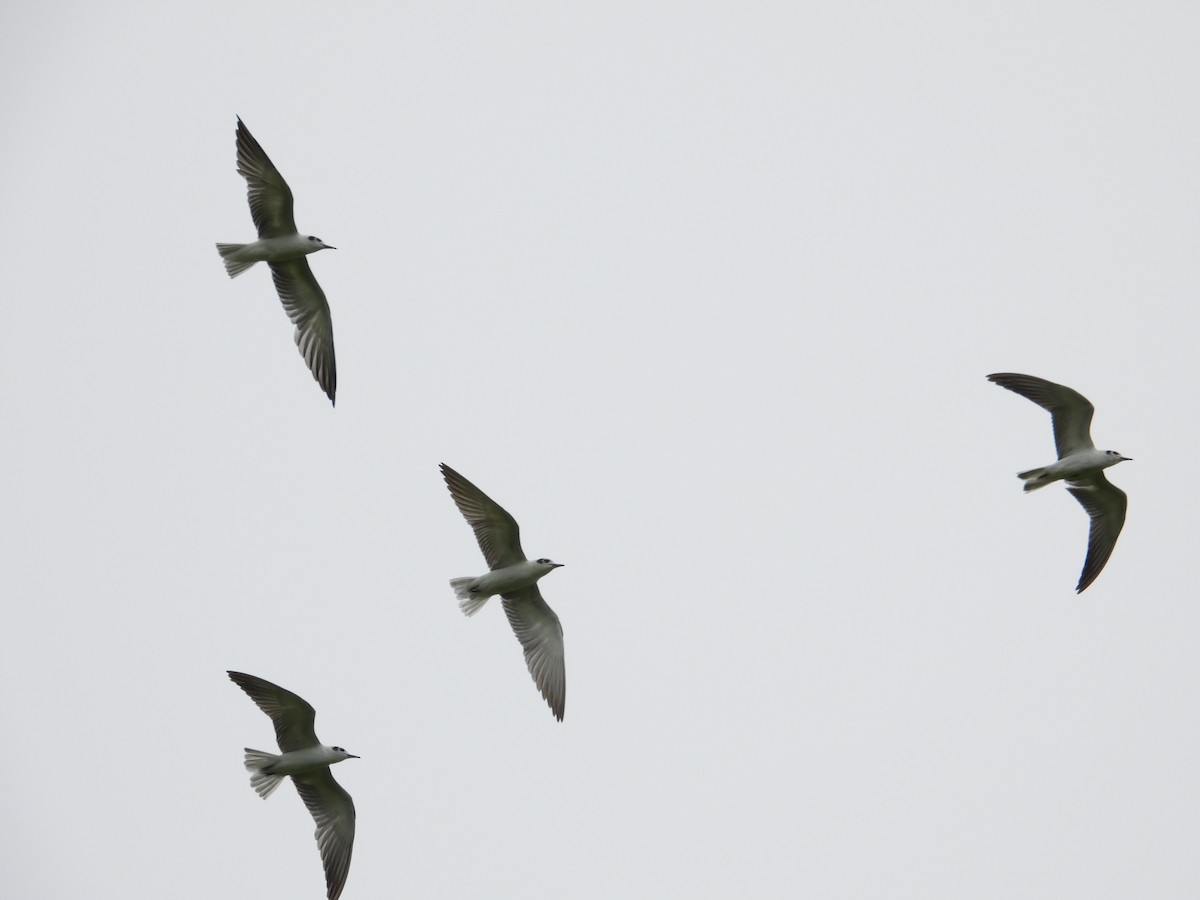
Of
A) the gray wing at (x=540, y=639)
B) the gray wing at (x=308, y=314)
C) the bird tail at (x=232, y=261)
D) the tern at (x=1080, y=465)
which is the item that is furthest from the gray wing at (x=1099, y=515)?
the bird tail at (x=232, y=261)

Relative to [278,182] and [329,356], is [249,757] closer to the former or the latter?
[329,356]

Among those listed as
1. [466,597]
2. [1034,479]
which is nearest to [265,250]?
[466,597]

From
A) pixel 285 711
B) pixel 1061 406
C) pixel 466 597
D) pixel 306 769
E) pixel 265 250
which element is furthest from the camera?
pixel 1061 406

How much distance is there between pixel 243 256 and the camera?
62.7ft

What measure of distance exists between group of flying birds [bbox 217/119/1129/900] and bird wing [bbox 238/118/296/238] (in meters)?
0.01

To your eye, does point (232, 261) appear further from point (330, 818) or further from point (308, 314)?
point (330, 818)

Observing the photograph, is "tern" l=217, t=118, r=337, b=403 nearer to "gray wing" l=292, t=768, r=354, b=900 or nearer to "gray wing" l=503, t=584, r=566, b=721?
"gray wing" l=503, t=584, r=566, b=721

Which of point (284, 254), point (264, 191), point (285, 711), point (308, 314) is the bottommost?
point (285, 711)

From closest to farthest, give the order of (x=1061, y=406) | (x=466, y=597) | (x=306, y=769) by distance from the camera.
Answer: (x=306, y=769) < (x=466, y=597) < (x=1061, y=406)

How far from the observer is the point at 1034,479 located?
1925 cm

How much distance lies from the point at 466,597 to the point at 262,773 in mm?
2950

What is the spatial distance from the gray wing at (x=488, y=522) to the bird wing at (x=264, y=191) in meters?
3.54

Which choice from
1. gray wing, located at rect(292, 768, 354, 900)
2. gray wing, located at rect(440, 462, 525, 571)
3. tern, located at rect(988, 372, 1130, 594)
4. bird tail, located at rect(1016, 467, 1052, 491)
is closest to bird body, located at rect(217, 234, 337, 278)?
gray wing, located at rect(440, 462, 525, 571)

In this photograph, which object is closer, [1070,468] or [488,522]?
[488,522]
